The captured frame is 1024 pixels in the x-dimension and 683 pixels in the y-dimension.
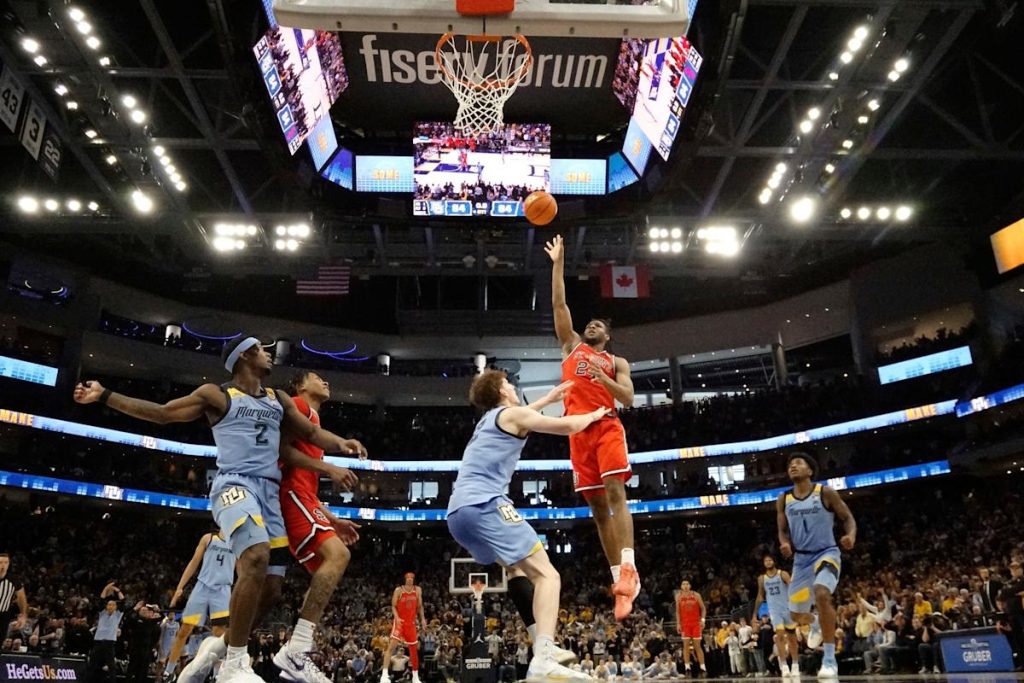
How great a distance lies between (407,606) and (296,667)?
28.8 feet

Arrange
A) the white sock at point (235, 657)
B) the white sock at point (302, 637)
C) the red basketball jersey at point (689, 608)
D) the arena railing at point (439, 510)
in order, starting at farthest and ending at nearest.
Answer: the arena railing at point (439, 510) < the red basketball jersey at point (689, 608) < the white sock at point (302, 637) < the white sock at point (235, 657)

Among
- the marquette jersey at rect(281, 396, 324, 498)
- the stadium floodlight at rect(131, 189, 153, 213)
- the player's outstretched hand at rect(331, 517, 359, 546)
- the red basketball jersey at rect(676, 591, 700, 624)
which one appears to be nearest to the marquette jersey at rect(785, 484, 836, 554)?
the player's outstretched hand at rect(331, 517, 359, 546)

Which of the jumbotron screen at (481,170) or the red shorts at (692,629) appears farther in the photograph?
the jumbotron screen at (481,170)

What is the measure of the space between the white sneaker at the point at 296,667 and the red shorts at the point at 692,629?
11868mm

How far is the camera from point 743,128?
634 inches

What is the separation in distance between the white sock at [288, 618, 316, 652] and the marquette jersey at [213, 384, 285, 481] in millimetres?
935

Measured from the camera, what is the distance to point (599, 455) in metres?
5.95

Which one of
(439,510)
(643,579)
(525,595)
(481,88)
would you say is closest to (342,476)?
(525,595)

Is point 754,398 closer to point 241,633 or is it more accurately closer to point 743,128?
point 743,128

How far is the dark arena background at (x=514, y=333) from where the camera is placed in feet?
20.8

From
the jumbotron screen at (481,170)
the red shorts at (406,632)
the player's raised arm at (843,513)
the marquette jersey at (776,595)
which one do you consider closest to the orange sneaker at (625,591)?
the player's raised arm at (843,513)

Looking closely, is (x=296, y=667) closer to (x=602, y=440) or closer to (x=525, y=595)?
(x=525, y=595)

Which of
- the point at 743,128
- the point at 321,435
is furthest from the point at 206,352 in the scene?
Result: the point at 321,435

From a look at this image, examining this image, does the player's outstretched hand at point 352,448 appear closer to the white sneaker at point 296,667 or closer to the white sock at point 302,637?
the white sock at point 302,637
